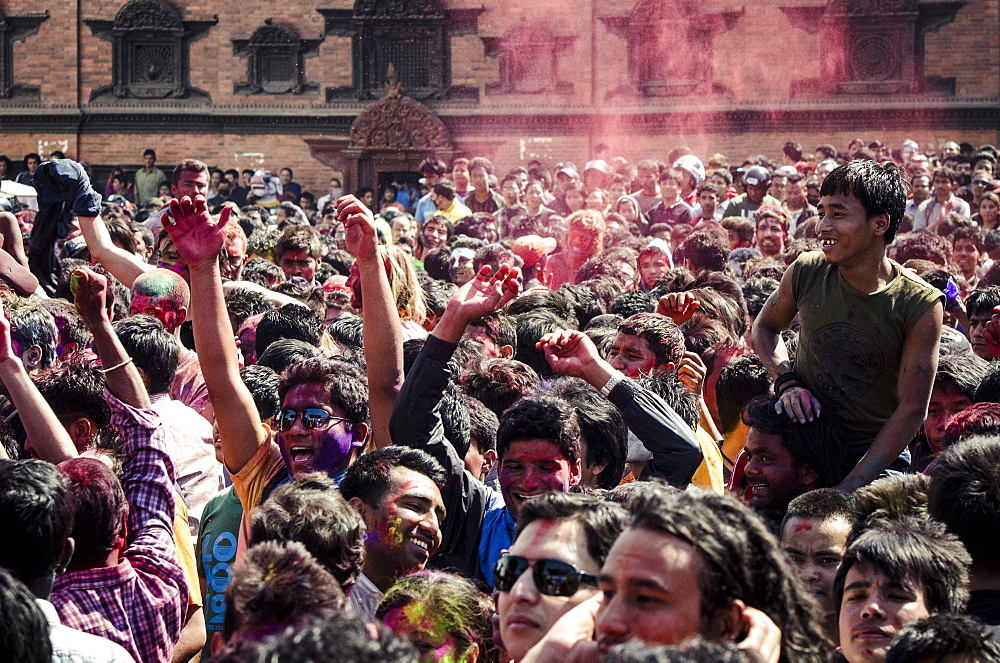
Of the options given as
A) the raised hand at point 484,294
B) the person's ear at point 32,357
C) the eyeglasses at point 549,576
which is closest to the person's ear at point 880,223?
the raised hand at point 484,294

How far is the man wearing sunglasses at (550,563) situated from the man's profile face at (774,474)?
Answer: 4.81 feet

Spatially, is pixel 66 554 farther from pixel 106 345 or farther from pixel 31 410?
pixel 106 345

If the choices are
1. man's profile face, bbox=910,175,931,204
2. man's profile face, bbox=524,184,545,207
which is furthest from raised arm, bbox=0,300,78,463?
man's profile face, bbox=910,175,931,204

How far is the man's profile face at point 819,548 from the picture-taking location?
3.79 metres

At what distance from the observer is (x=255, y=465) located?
14.5 feet

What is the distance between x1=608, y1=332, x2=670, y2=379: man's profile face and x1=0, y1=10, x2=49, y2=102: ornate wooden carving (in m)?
24.4

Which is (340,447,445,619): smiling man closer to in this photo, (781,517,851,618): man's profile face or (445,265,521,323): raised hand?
(445,265,521,323): raised hand

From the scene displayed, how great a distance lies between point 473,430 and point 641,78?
21759mm

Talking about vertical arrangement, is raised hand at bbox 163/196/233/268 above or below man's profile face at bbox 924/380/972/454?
above

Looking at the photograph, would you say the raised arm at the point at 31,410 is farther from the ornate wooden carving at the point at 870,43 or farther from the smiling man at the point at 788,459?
the ornate wooden carving at the point at 870,43

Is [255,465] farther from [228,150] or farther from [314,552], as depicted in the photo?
[228,150]

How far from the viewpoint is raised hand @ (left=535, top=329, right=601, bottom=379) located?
4.18m

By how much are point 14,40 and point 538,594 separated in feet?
89.4

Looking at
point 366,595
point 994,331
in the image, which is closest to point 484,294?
point 366,595
